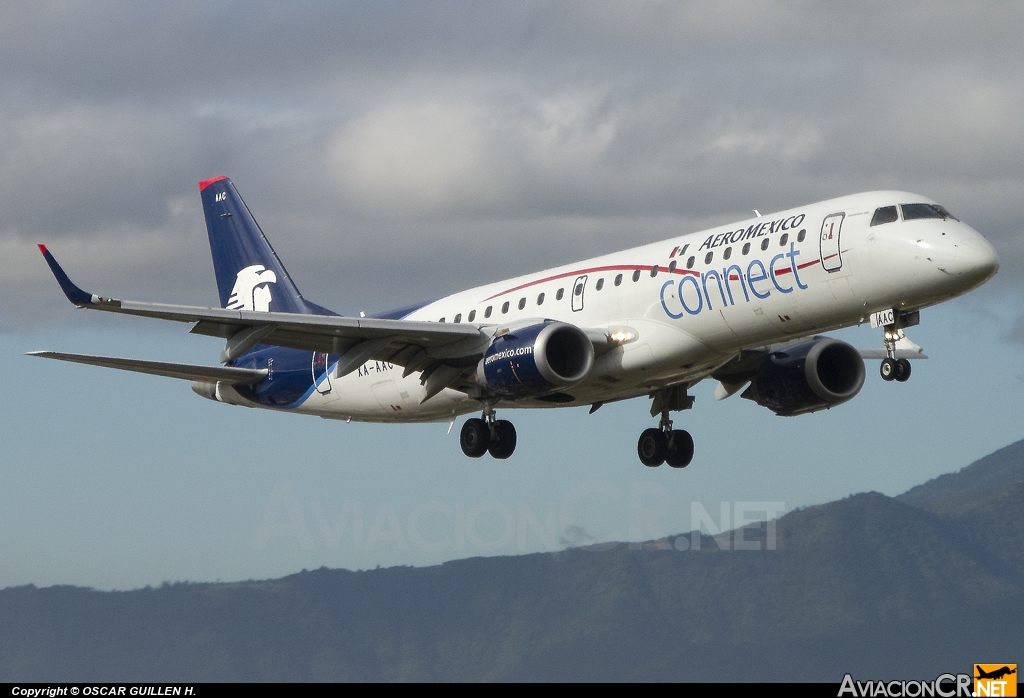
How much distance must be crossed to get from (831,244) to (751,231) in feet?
7.78

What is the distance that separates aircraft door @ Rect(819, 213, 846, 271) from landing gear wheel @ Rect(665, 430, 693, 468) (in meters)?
10.8

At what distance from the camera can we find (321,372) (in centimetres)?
4378

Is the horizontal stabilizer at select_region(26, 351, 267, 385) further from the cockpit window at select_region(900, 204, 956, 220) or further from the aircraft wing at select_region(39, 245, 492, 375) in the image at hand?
the cockpit window at select_region(900, 204, 956, 220)

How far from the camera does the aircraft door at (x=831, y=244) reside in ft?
109

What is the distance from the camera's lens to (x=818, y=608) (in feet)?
492

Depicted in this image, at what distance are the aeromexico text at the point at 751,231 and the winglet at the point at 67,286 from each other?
1460 cm

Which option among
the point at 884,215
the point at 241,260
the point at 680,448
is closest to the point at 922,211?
the point at 884,215

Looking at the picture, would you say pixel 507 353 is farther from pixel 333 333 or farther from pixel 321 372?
pixel 321 372

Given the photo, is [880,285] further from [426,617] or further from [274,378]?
[426,617]

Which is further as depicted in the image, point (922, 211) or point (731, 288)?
point (731, 288)

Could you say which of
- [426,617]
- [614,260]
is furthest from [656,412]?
[426,617]

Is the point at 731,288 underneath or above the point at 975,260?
above

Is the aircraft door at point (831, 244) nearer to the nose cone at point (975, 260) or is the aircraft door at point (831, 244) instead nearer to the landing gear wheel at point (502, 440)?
the nose cone at point (975, 260)

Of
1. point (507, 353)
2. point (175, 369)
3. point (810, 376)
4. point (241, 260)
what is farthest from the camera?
point (241, 260)
